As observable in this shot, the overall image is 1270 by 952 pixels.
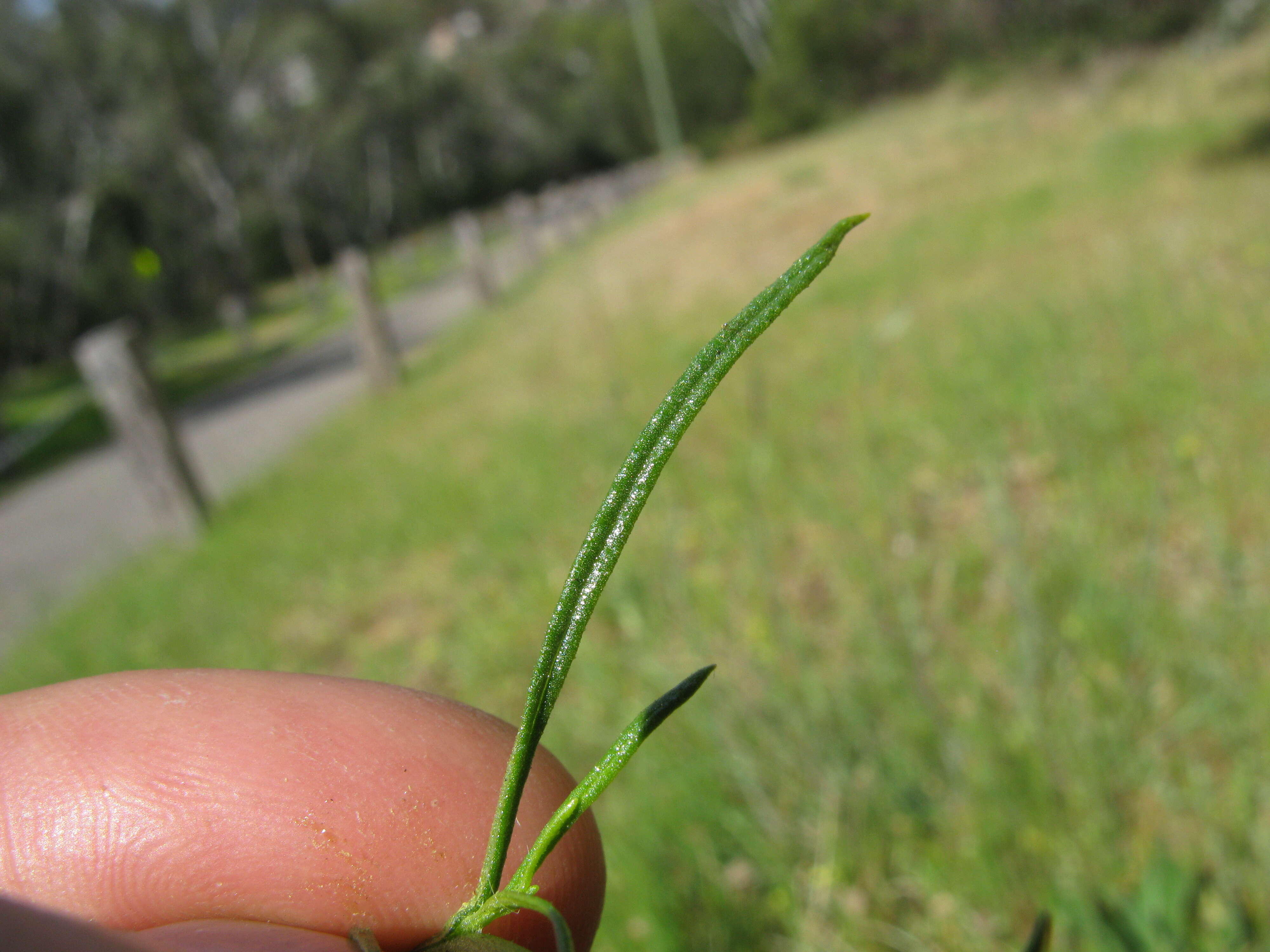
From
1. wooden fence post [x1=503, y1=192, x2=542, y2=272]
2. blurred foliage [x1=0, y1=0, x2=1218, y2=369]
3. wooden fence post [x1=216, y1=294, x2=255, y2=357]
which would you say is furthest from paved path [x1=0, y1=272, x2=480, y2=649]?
blurred foliage [x1=0, y1=0, x2=1218, y2=369]

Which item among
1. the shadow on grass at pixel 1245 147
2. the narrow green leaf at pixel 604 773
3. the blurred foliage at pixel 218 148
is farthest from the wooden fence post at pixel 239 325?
the narrow green leaf at pixel 604 773

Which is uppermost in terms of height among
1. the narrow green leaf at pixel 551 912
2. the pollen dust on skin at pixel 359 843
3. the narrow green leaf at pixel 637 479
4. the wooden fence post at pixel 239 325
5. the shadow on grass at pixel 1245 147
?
the narrow green leaf at pixel 637 479

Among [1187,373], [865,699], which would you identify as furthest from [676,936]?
[1187,373]

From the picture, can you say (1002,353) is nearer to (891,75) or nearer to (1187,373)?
(1187,373)

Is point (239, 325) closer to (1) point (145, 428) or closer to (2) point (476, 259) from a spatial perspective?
(2) point (476, 259)

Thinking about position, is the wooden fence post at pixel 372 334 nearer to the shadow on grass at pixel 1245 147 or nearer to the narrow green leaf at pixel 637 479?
the shadow on grass at pixel 1245 147
